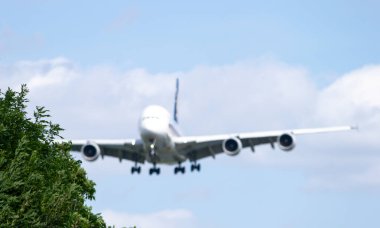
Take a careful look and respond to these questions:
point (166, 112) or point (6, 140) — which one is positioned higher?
point (166, 112)

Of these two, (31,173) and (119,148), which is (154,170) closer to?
(119,148)

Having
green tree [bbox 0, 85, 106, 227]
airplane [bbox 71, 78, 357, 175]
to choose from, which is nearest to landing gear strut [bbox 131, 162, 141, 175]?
airplane [bbox 71, 78, 357, 175]

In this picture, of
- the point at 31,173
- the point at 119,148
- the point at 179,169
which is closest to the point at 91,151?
the point at 119,148

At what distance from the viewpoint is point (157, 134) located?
213 ft

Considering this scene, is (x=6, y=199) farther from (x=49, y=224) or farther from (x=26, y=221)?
(x=49, y=224)

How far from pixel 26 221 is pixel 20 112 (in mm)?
6625

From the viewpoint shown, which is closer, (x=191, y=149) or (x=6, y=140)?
(x=6, y=140)

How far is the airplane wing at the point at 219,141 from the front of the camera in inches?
2680

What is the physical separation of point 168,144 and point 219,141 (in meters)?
5.08

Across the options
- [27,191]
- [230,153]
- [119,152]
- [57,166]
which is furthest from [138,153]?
A: [27,191]

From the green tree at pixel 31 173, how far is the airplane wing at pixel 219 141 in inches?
1054

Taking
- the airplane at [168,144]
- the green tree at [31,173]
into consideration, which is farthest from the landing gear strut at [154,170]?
the green tree at [31,173]

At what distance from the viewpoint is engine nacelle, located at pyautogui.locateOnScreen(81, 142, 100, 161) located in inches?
2817

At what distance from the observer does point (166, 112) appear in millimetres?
69188
